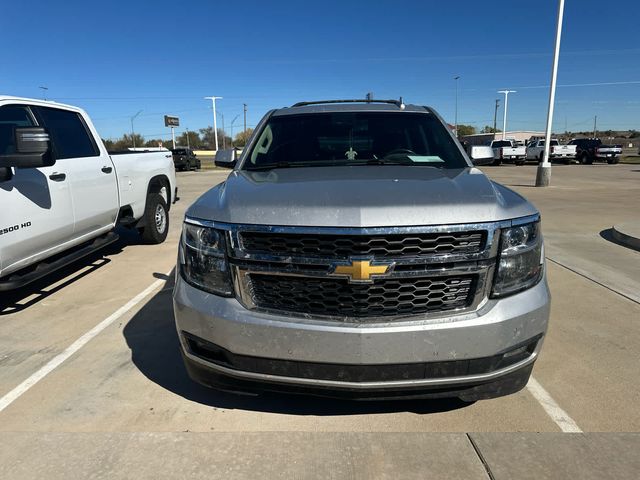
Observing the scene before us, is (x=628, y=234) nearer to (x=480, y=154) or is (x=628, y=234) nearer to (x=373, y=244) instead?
(x=480, y=154)

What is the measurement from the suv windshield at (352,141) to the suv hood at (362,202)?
2.40ft

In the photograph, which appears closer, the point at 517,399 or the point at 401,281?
the point at 401,281

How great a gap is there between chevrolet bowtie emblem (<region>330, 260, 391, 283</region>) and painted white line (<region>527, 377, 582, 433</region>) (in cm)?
149

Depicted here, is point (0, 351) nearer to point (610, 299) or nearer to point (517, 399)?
point (517, 399)

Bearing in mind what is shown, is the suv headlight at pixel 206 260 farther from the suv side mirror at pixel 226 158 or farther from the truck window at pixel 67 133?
the truck window at pixel 67 133

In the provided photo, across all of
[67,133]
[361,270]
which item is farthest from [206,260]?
[67,133]

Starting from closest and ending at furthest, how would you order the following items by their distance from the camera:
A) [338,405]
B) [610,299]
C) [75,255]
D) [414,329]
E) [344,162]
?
[414,329]
[338,405]
[344,162]
[610,299]
[75,255]

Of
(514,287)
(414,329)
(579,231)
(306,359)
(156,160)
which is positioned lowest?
(579,231)

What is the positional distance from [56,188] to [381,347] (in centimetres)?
402

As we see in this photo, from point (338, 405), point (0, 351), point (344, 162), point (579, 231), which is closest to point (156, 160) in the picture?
point (0, 351)

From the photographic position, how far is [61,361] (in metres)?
3.52

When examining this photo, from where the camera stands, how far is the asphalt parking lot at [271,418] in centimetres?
237

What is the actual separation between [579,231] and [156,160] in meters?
7.41

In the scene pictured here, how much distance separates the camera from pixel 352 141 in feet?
12.5
